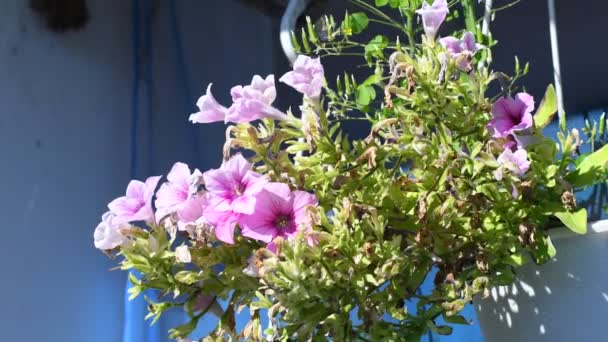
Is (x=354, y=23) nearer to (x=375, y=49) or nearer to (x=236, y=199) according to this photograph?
(x=375, y=49)

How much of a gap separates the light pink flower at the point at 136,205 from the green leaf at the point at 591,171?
1.56 feet

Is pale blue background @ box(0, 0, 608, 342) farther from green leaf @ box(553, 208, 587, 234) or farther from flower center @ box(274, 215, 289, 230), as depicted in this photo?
flower center @ box(274, 215, 289, 230)

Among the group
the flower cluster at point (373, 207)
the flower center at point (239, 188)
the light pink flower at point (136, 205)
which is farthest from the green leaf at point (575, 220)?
the light pink flower at point (136, 205)

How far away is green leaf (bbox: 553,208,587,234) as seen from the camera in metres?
0.80

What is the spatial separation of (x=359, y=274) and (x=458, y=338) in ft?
1.92

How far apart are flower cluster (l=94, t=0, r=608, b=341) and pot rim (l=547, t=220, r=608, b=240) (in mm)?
15

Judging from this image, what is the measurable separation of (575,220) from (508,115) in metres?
0.14

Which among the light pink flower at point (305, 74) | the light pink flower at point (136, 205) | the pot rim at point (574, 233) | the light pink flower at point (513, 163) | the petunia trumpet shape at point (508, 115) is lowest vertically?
the pot rim at point (574, 233)

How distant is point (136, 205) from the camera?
0.90 m

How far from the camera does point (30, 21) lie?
5.71ft

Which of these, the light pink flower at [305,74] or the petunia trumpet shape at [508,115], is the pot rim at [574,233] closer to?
the petunia trumpet shape at [508,115]

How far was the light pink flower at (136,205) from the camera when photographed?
0.89 meters

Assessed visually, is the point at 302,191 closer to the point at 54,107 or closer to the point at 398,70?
the point at 398,70

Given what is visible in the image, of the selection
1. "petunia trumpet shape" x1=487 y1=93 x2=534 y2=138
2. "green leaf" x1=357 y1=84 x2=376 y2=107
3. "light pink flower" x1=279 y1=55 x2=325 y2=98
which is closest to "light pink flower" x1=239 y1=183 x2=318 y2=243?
"light pink flower" x1=279 y1=55 x2=325 y2=98
